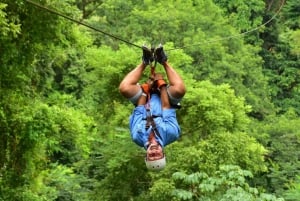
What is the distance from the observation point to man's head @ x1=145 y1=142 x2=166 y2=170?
4.06 metres

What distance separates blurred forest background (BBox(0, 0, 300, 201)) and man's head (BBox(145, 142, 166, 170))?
1.42 m

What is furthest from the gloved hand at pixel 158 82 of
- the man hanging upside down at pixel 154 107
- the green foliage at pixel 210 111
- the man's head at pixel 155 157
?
the green foliage at pixel 210 111

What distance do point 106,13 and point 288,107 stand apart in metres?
8.74

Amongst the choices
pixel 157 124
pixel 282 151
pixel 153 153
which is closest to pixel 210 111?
pixel 157 124

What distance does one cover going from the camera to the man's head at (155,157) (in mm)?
4062

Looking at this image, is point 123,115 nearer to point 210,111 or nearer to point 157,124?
point 210,111

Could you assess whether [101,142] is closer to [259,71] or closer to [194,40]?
[194,40]

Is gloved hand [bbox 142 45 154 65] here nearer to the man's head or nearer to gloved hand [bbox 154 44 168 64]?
gloved hand [bbox 154 44 168 64]

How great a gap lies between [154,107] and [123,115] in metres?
7.09

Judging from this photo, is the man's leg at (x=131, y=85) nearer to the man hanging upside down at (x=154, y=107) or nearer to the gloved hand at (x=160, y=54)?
the man hanging upside down at (x=154, y=107)

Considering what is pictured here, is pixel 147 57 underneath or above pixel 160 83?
above

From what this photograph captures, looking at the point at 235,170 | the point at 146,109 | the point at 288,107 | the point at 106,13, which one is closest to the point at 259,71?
the point at 288,107

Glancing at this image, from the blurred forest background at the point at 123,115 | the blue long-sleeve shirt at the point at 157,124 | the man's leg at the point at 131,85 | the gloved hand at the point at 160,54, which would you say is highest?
the blurred forest background at the point at 123,115

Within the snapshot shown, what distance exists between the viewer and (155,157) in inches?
161
